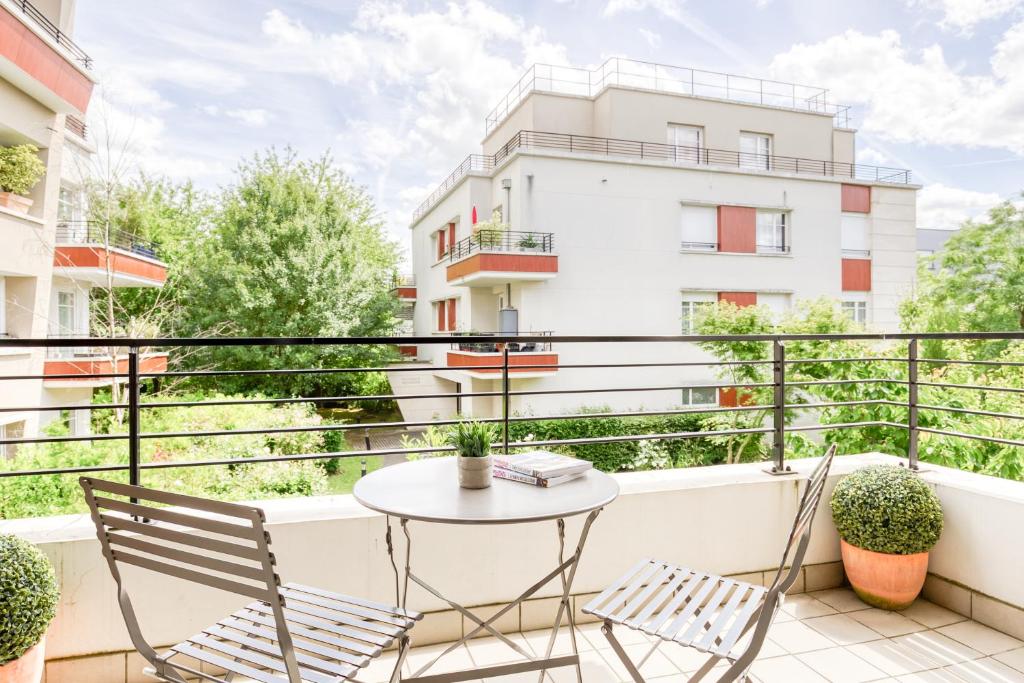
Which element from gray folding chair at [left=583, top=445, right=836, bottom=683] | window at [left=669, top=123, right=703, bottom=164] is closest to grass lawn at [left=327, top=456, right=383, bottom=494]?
gray folding chair at [left=583, top=445, right=836, bottom=683]

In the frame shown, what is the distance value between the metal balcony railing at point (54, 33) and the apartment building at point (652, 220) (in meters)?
7.95

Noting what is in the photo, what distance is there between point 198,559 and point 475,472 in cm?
84

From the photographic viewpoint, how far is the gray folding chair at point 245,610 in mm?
1371

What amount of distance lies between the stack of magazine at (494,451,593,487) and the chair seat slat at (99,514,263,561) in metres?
0.94

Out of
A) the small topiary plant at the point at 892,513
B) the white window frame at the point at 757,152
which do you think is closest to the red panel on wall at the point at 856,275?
the white window frame at the point at 757,152

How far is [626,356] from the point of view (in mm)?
14656

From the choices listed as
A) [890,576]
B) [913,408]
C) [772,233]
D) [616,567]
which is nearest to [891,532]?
[890,576]

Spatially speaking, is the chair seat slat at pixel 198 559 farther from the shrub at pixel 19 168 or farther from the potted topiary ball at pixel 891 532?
the shrub at pixel 19 168

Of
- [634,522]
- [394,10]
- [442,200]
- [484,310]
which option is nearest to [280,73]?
[394,10]

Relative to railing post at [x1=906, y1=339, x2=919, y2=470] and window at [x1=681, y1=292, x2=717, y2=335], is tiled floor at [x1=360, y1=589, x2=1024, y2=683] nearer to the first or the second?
railing post at [x1=906, y1=339, x2=919, y2=470]

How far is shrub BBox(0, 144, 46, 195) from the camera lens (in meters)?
9.08

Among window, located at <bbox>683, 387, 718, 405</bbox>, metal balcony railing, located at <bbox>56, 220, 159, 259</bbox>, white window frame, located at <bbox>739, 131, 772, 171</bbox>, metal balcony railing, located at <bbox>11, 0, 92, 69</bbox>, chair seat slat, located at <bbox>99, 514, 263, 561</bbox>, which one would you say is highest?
white window frame, located at <bbox>739, 131, 772, 171</bbox>

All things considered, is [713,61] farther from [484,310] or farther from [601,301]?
[484,310]

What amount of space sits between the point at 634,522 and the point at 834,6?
16.4m
